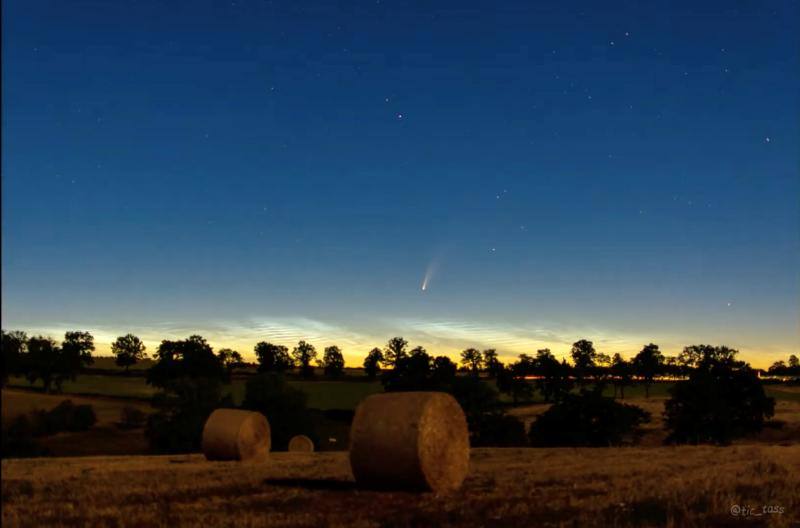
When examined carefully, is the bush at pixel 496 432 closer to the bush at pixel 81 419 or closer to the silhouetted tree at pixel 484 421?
the silhouetted tree at pixel 484 421

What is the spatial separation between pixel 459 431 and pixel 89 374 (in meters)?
116

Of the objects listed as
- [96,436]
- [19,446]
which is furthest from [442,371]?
[19,446]

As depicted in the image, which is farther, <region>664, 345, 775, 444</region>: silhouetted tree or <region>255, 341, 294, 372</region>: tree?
<region>255, 341, 294, 372</region>: tree

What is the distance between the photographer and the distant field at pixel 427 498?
479 inches

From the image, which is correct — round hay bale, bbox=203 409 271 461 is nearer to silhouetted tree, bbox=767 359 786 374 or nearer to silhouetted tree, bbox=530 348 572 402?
silhouetted tree, bbox=530 348 572 402

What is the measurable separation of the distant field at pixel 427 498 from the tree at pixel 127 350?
13093 centimetres

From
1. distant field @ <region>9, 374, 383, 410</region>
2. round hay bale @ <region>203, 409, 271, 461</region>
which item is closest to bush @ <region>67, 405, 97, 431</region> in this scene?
distant field @ <region>9, 374, 383, 410</region>

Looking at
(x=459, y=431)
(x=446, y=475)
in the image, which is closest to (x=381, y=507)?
(x=446, y=475)

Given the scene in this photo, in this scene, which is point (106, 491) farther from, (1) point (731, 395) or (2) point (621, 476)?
(1) point (731, 395)

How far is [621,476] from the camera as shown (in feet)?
61.1

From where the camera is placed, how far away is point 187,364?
324ft

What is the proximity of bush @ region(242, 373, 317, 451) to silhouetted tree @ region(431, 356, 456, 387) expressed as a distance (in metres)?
15.6

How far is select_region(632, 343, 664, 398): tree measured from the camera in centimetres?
12427

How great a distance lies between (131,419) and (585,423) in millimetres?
46022
